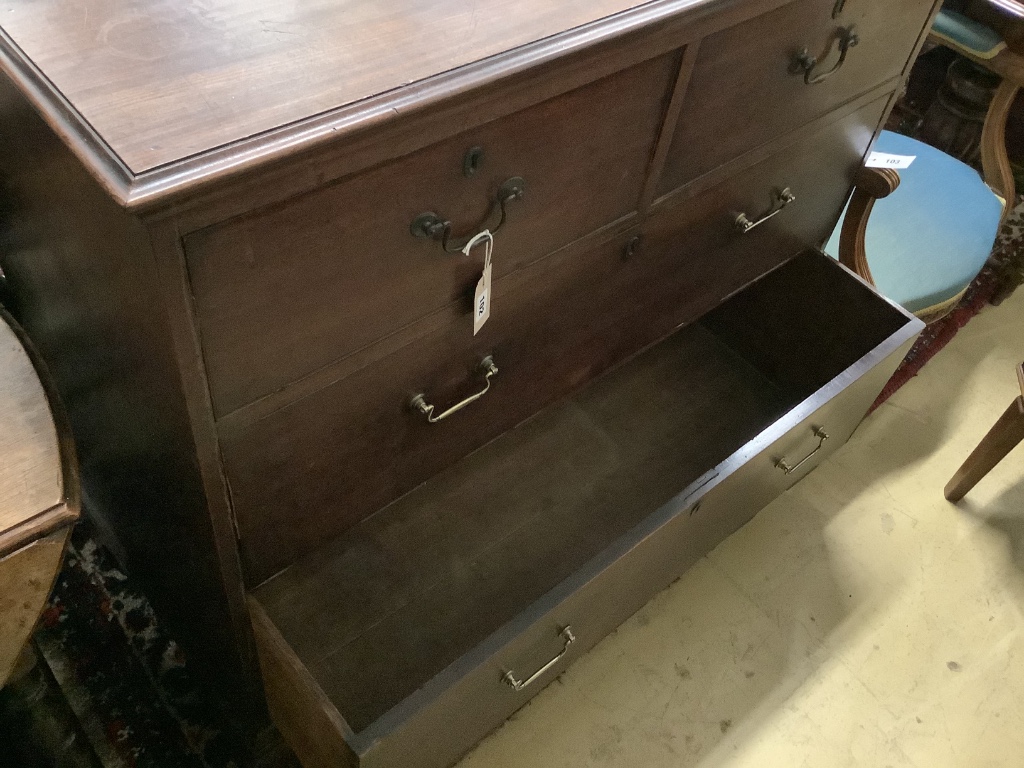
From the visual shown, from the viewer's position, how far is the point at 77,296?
0.78m

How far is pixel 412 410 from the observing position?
0.92 meters

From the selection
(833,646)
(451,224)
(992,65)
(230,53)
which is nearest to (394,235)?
(451,224)

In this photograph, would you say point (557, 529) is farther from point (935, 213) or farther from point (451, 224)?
point (935, 213)

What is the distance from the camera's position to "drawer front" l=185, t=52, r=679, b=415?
2.10ft

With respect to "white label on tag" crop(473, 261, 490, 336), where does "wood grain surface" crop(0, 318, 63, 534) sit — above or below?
below

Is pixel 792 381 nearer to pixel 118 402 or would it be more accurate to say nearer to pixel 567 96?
pixel 567 96

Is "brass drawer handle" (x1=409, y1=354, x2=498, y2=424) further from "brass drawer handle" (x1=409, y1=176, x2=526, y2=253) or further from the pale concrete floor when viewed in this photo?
the pale concrete floor

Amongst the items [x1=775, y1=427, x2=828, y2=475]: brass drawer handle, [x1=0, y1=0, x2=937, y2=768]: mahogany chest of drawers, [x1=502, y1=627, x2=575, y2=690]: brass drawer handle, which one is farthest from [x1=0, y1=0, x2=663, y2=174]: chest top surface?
[x1=775, y1=427, x2=828, y2=475]: brass drawer handle

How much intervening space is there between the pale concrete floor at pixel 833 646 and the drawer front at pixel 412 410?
47 cm

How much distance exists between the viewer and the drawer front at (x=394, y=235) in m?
0.64

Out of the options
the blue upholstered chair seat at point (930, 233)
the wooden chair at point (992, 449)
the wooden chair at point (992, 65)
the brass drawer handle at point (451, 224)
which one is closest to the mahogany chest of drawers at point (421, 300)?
the brass drawer handle at point (451, 224)

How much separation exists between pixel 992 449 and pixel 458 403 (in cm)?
102

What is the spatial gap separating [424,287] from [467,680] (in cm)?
43

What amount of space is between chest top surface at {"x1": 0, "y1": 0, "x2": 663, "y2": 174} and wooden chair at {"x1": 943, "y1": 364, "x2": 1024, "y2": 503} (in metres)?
1.08
